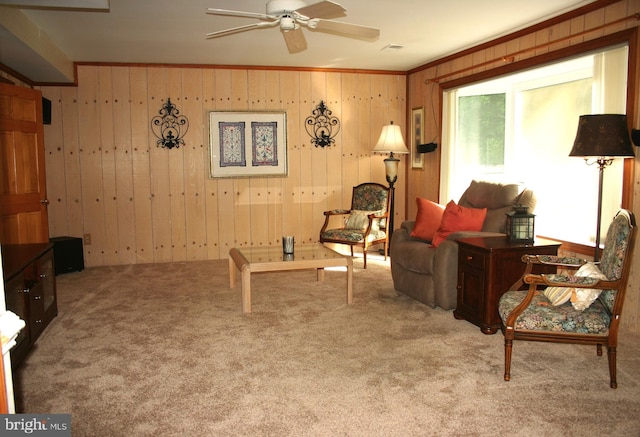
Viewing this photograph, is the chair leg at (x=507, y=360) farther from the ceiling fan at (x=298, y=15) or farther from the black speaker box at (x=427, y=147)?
the black speaker box at (x=427, y=147)

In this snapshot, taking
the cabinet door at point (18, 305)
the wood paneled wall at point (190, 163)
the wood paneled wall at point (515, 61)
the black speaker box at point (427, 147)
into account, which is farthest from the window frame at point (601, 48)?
the cabinet door at point (18, 305)

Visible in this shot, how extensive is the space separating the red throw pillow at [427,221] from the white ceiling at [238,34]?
1.60 metres

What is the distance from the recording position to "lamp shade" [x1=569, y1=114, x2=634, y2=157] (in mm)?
3336

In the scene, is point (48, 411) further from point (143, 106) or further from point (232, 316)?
point (143, 106)

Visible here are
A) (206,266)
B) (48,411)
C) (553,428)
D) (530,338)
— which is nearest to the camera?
(553,428)

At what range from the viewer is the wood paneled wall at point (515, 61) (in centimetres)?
361

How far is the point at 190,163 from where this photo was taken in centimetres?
629

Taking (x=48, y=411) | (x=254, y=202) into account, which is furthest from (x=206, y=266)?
(x=48, y=411)

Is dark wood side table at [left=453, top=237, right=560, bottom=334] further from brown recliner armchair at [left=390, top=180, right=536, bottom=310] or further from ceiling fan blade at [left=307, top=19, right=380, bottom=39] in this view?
ceiling fan blade at [left=307, top=19, right=380, bottom=39]

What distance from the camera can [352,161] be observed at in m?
6.75

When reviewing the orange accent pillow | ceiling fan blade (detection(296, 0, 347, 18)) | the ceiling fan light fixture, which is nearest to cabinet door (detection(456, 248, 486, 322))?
the orange accent pillow

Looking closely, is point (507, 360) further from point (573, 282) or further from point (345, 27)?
point (345, 27)

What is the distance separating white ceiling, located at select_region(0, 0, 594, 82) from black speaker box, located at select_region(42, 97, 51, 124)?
9.8 inches

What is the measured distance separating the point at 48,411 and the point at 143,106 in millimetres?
4294
